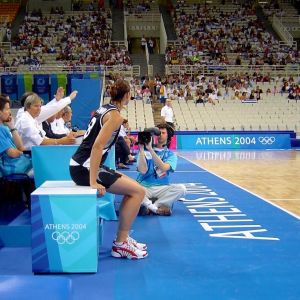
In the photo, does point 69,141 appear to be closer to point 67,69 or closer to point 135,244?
point 135,244

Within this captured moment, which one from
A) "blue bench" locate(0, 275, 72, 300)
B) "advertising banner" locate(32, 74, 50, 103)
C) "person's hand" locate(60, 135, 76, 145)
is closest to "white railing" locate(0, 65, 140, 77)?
"advertising banner" locate(32, 74, 50, 103)

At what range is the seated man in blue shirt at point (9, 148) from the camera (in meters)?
4.84

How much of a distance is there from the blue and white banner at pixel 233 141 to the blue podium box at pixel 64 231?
1421 cm

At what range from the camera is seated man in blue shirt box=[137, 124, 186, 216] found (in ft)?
20.4

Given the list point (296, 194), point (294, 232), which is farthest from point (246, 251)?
point (296, 194)

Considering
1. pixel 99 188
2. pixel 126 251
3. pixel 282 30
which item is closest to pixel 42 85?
pixel 126 251

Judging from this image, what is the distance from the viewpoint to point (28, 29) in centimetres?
2986

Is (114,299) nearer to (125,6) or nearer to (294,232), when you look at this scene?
(294,232)

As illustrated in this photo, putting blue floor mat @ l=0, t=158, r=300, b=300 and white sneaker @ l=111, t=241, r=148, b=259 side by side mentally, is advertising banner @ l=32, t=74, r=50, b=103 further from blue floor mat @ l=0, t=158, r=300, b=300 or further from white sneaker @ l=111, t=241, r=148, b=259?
white sneaker @ l=111, t=241, r=148, b=259

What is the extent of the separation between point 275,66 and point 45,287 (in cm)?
2543

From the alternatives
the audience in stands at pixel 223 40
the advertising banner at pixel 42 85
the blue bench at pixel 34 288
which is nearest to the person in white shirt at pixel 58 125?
the blue bench at pixel 34 288

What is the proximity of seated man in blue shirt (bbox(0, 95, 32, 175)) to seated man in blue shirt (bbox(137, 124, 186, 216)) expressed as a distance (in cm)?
155

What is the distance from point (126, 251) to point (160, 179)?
2.25 metres

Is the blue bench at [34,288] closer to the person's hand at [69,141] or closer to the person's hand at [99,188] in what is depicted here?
the person's hand at [99,188]
